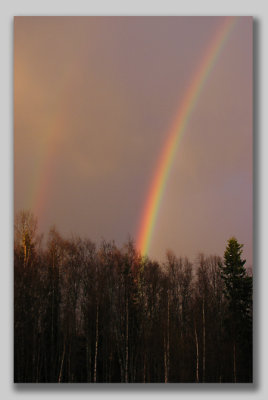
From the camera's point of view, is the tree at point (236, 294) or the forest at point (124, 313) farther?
the tree at point (236, 294)

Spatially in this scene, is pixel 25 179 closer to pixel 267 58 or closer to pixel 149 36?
pixel 149 36

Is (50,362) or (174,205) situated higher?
(174,205)

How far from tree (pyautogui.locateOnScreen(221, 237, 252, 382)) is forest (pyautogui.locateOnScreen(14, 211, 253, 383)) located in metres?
0.02

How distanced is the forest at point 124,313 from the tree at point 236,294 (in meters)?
0.02

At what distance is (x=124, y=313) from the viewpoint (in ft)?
24.9

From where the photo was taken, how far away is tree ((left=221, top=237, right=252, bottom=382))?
7.06 meters

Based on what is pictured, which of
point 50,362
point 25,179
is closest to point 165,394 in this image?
point 50,362

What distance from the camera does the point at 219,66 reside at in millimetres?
7543

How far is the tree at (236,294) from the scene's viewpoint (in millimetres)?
7059

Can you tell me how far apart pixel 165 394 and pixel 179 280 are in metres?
2.04

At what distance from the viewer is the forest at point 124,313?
6.95 meters

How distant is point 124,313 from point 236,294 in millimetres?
1846

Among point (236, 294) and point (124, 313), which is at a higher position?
point (236, 294)

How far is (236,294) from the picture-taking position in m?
7.51
